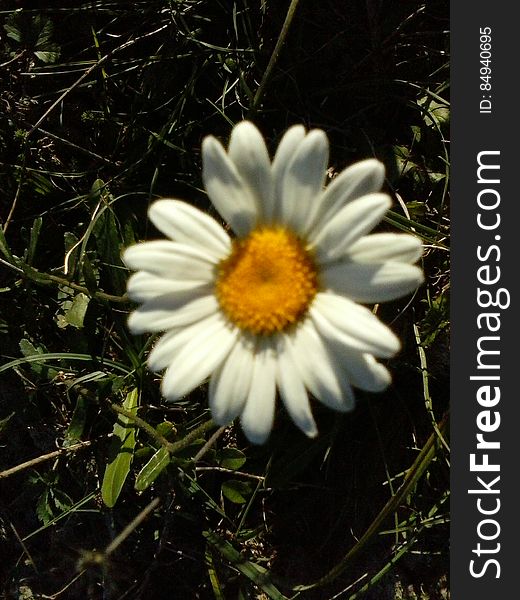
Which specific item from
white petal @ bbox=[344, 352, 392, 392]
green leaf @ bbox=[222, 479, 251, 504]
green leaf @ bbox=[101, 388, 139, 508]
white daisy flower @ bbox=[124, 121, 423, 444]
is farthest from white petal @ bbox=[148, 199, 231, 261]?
green leaf @ bbox=[222, 479, 251, 504]

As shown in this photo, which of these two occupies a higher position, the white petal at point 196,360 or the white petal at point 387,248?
the white petal at point 387,248

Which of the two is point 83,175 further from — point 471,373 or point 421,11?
point 471,373

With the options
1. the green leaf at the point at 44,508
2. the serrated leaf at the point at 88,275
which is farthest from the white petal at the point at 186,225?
the green leaf at the point at 44,508

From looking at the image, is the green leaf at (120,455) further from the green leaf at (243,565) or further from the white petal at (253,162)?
the white petal at (253,162)

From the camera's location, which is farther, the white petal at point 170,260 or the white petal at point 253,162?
the white petal at point 170,260

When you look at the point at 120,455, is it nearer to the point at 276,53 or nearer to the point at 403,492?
the point at 403,492

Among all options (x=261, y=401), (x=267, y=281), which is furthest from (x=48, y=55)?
(x=261, y=401)
